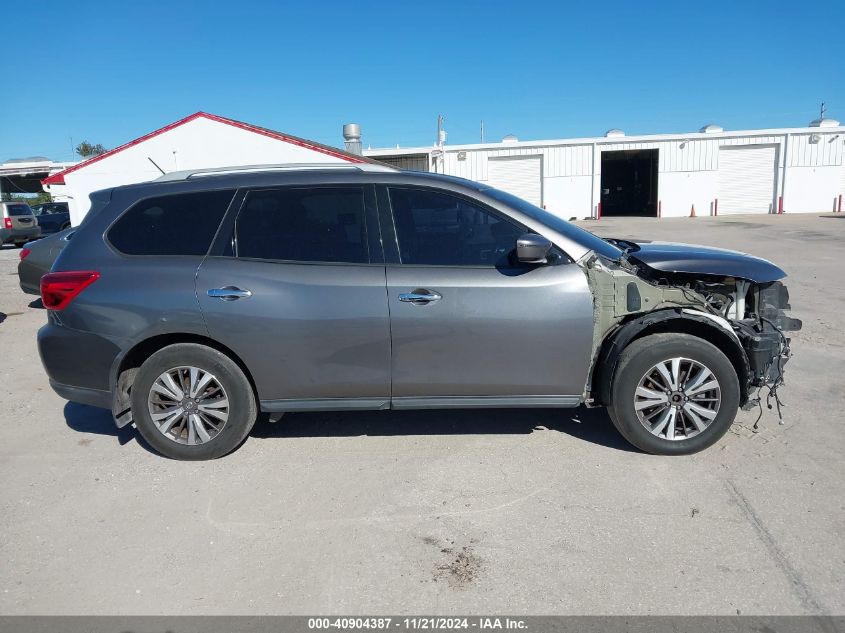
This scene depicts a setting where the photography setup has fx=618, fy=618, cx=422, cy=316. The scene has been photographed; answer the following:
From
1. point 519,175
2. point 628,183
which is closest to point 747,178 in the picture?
point 628,183

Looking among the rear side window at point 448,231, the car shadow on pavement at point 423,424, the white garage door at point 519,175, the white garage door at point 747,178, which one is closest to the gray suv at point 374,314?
the rear side window at point 448,231

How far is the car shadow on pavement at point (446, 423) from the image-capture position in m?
4.63

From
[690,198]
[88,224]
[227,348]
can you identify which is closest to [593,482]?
[227,348]

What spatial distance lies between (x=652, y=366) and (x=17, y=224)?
25.0 metres

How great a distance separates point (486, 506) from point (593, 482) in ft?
2.37

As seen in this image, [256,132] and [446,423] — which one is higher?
[256,132]

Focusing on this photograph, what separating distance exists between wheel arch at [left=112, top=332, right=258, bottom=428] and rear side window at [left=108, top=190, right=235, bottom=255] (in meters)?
0.58

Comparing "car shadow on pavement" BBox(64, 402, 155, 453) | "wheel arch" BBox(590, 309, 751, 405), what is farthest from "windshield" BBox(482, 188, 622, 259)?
"car shadow on pavement" BBox(64, 402, 155, 453)

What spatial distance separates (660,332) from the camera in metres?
4.11

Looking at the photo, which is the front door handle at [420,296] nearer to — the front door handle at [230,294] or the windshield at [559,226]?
the windshield at [559,226]

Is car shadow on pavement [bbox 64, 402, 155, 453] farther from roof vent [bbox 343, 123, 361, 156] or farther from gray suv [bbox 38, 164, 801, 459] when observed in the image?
roof vent [bbox 343, 123, 361, 156]

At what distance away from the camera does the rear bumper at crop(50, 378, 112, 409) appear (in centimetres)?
423

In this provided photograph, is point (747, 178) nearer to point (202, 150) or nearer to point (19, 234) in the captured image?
point (202, 150)

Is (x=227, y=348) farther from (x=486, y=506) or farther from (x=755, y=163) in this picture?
(x=755, y=163)
